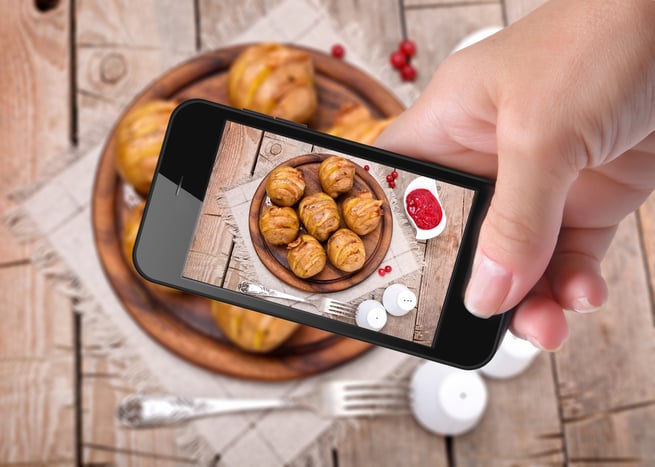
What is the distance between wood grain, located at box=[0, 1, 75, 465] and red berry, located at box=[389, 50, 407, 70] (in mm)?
458

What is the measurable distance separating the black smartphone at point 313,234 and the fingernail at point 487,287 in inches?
0.9

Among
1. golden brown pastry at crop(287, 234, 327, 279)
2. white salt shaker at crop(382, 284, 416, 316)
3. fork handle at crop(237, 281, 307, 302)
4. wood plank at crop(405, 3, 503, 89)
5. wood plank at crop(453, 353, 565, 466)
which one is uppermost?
wood plank at crop(405, 3, 503, 89)

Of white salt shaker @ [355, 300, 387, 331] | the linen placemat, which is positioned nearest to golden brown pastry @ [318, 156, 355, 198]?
white salt shaker @ [355, 300, 387, 331]

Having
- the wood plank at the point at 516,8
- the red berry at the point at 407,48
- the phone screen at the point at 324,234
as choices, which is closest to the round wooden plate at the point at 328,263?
the phone screen at the point at 324,234

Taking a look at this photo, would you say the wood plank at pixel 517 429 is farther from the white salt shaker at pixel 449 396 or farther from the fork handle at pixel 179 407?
the fork handle at pixel 179 407

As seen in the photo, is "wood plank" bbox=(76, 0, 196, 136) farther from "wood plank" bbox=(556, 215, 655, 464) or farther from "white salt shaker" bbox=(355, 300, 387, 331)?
"wood plank" bbox=(556, 215, 655, 464)

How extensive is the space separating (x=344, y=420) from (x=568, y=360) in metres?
0.33

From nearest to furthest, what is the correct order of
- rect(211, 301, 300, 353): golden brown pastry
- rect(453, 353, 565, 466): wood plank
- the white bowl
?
the white bowl < rect(211, 301, 300, 353): golden brown pastry < rect(453, 353, 565, 466): wood plank

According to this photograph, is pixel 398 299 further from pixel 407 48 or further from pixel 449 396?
pixel 407 48

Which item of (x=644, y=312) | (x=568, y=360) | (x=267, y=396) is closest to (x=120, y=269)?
(x=267, y=396)

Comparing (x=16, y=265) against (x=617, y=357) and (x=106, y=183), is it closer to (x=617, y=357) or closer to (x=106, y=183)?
(x=106, y=183)

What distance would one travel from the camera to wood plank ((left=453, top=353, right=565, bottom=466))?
782 mm

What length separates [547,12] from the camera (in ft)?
1.52

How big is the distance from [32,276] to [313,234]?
0.46m
